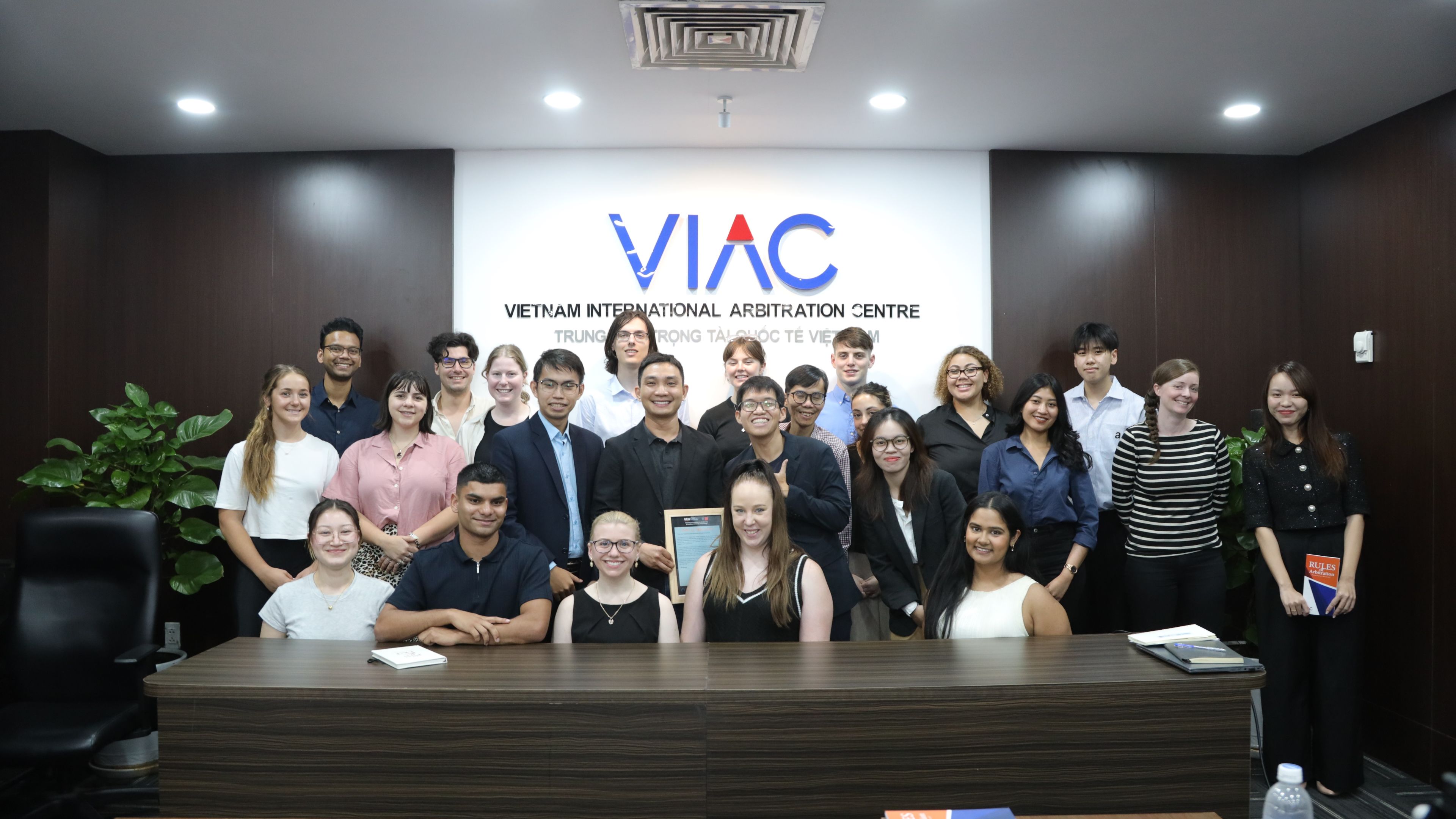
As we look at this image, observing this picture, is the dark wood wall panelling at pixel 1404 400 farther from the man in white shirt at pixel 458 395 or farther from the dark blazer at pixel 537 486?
the man in white shirt at pixel 458 395

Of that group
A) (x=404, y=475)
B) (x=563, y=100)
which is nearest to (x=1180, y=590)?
(x=404, y=475)

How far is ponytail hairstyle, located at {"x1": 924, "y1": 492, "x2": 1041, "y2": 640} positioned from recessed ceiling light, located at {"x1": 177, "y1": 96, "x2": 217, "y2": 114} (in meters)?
3.99

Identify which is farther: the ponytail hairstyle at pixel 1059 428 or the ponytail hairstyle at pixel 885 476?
the ponytail hairstyle at pixel 1059 428

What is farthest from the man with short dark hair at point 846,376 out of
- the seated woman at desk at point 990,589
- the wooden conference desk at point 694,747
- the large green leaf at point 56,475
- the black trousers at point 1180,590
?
the large green leaf at point 56,475

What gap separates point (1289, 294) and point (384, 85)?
4.98 meters

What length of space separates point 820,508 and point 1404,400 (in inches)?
121

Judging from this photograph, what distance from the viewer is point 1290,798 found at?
6.09ft

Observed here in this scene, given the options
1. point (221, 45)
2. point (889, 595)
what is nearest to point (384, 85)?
point (221, 45)

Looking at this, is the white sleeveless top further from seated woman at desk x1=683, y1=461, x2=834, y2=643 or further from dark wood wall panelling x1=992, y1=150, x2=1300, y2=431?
dark wood wall panelling x1=992, y1=150, x2=1300, y2=431

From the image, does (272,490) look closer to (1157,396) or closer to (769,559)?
(769,559)

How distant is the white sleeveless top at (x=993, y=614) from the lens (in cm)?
310

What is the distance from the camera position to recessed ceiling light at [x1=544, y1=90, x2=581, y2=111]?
4.50 meters

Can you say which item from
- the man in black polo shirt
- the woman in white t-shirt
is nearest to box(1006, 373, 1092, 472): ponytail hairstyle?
the man in black polo shirt

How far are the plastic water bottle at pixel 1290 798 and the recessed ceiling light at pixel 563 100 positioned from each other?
3888 millimetres
